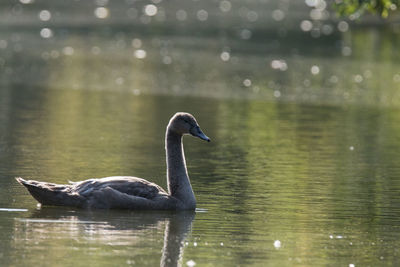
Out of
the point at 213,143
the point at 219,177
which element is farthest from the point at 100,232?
the point at 213,143

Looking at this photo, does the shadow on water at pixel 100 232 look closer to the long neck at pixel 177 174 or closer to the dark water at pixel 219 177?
the dark water at pixel 219 177

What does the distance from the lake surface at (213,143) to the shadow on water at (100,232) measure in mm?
23

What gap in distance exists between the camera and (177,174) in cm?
1313

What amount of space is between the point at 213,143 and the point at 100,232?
8758 millimetres

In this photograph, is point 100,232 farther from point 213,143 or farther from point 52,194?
point 213,143

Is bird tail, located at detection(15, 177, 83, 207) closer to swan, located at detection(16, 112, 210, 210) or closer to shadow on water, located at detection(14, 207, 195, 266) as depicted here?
swan, located at detection(16, 112, 210, 210)

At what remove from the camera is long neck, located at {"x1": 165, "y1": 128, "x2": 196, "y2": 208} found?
12938 millimetres

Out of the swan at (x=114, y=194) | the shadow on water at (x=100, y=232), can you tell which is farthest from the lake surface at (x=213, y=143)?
the swan at (x=114, y=194)

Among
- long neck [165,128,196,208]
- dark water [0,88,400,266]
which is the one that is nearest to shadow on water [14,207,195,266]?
dark water [0,88,400,266]

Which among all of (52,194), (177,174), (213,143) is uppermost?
(213,143)

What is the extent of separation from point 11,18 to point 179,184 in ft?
151

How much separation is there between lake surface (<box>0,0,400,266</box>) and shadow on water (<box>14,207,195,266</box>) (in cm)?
2

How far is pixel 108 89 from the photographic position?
96.1 feet

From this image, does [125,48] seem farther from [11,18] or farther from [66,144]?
[66,144]
